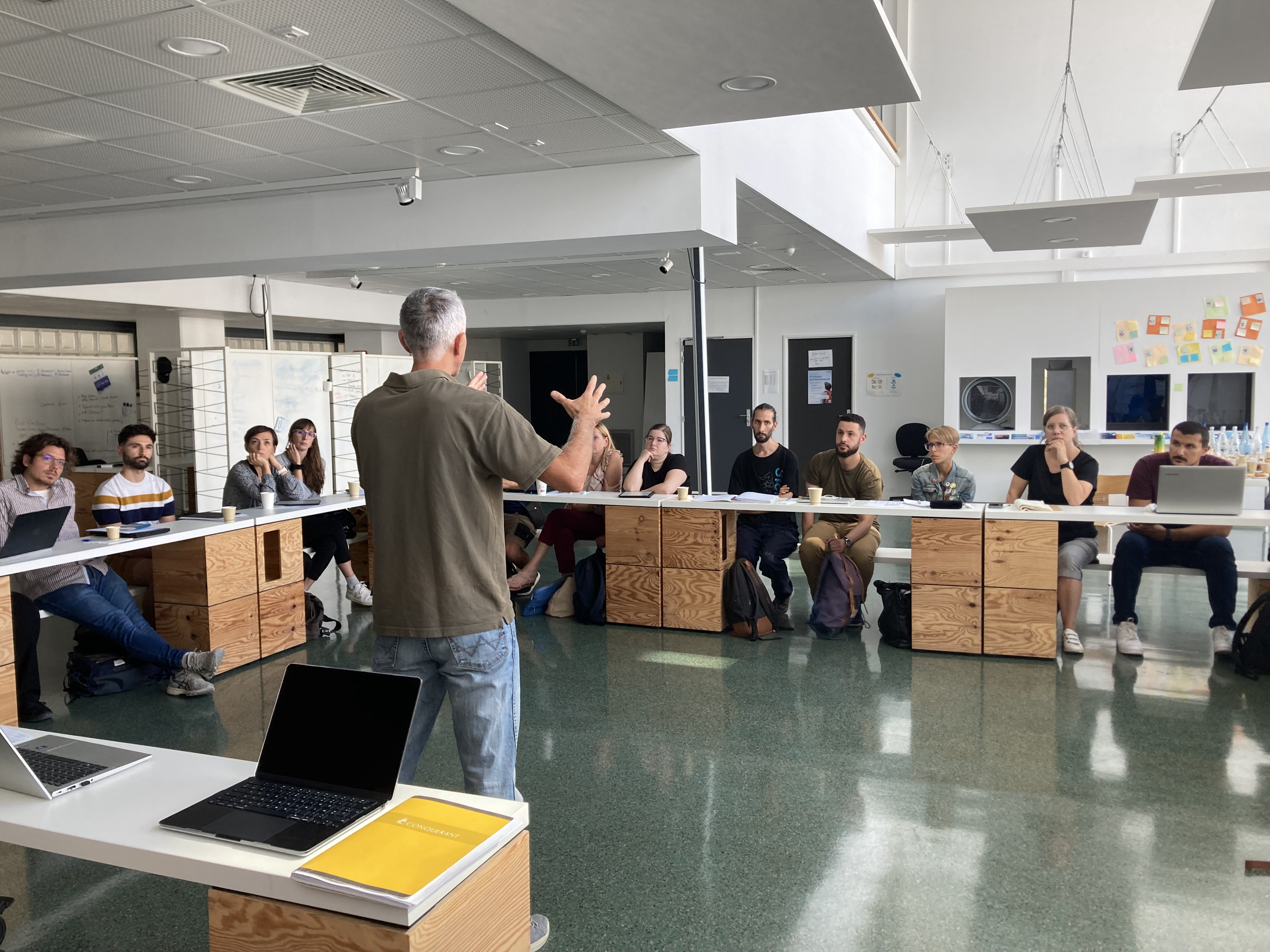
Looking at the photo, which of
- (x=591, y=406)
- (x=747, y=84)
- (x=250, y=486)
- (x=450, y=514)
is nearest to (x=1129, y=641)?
(x=747, y=84)

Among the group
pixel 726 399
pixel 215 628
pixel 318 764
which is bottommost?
pixel 215 628

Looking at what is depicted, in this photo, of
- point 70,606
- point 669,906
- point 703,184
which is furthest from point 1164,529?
point 70,606

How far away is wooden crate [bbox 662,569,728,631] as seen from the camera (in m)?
5.82

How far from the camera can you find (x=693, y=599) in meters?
5.88

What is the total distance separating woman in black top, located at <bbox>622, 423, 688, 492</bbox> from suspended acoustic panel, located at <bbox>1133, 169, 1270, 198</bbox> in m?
3.47

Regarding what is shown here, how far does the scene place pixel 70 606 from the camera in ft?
15.4

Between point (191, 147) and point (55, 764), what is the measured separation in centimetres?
411

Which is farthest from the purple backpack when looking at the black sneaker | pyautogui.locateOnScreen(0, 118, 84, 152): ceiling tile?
pyautogui.locateOnScreen(0, 118, 84, 152): ceiling tile

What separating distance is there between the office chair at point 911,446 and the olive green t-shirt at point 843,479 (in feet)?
17.1

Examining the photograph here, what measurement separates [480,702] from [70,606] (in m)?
3.48

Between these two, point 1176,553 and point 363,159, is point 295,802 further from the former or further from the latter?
point 1176,553

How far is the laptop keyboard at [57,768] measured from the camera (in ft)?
6.01

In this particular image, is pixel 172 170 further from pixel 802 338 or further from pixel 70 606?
pixel 802 338

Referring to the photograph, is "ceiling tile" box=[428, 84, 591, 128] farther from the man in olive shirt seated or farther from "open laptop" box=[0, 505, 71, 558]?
"open laptop" box=[0, 505, 71, 558]
